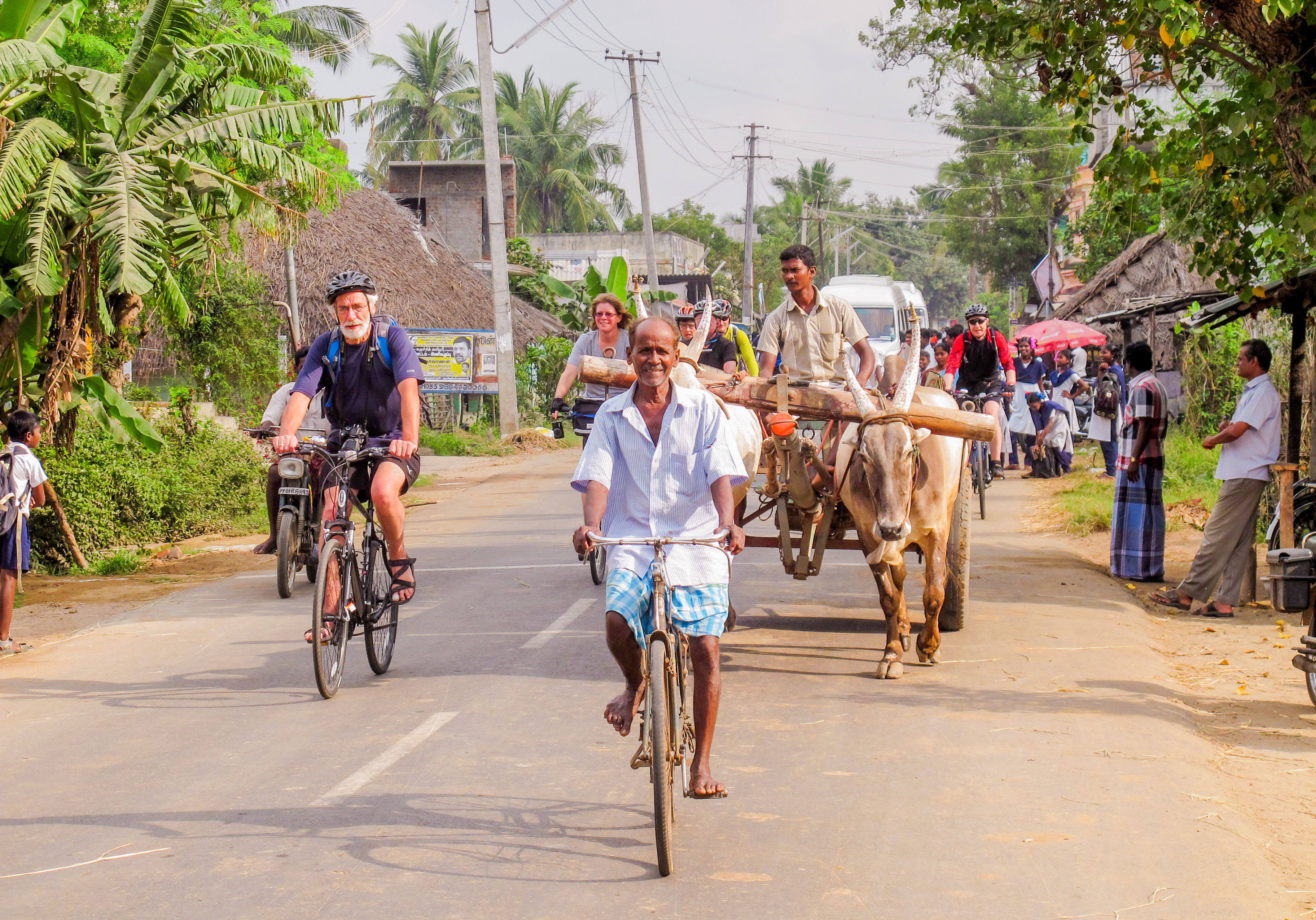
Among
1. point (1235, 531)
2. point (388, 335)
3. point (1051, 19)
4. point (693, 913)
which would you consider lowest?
point (693, 913)

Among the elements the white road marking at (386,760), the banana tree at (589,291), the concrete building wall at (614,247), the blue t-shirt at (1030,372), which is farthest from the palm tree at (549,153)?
the white road marking at (386,760)

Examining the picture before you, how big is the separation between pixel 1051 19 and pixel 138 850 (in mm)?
7001

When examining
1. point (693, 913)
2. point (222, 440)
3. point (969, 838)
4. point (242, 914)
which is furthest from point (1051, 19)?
point (222, 440)

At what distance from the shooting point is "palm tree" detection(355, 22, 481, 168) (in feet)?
173

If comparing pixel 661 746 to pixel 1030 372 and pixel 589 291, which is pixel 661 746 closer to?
pixel 1030 372

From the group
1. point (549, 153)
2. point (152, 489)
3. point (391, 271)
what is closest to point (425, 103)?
point (549, 153)

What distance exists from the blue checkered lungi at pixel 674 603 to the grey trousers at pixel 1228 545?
6468mm

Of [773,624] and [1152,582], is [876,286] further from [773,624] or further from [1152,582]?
[773,624]

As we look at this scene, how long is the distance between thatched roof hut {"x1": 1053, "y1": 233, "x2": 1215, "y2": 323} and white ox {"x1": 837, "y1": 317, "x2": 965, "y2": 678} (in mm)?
17909

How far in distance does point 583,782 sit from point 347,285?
346cm

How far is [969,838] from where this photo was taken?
16.9 feet

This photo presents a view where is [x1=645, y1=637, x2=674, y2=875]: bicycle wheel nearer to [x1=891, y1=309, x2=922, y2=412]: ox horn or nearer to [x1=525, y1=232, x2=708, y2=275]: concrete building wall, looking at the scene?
[x1=891, y1=309, x2=922, y2=412]: ox horn

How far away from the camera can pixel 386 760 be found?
20.4 ft

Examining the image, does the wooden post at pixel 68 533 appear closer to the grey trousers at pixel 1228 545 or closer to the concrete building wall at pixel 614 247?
the grey trousers at pixel 1228 545
